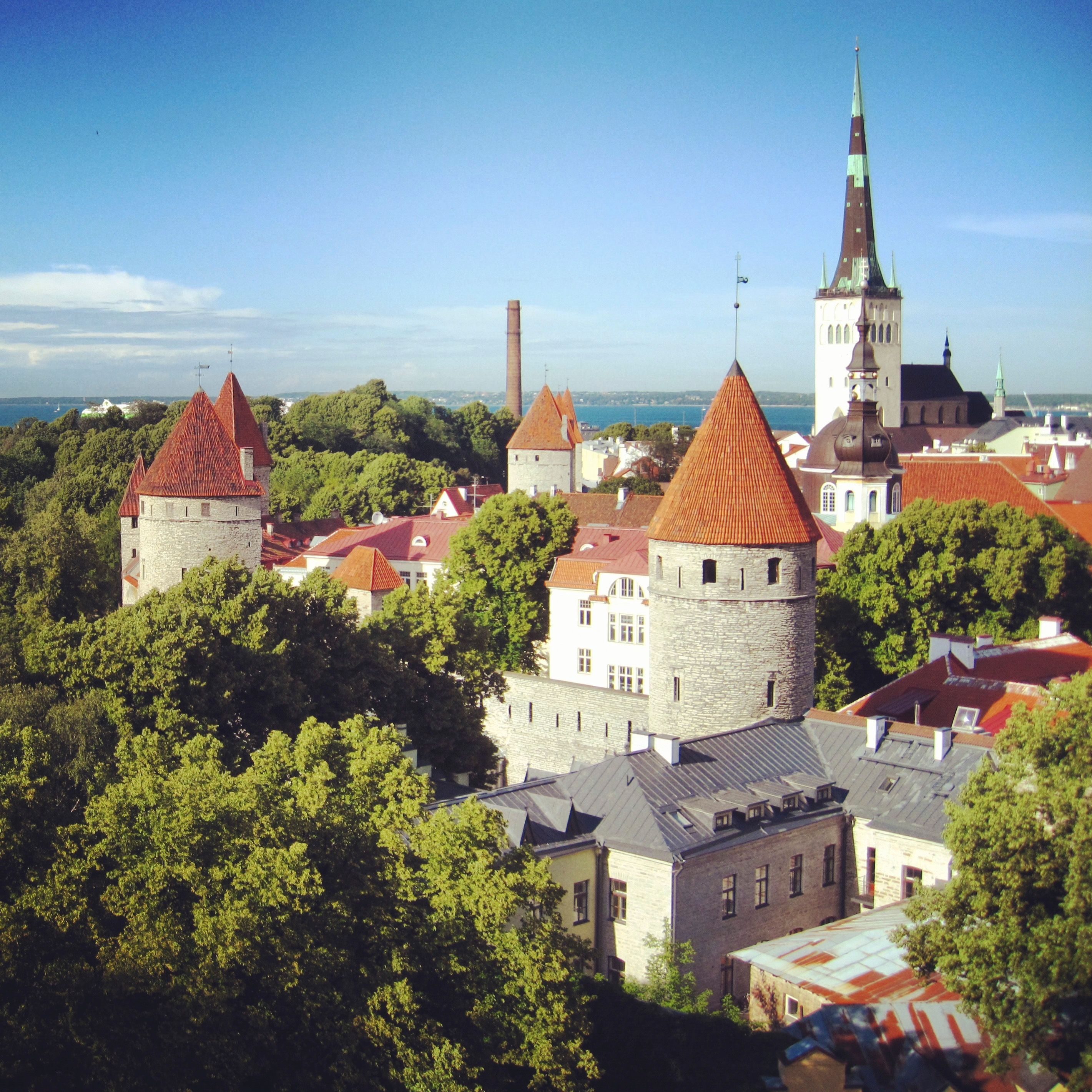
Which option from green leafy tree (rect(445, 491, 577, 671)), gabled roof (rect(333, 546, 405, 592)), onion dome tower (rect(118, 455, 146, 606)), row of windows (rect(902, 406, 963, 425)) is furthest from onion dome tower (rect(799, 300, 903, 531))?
row of windows (rect(902, 406, 963, 425))

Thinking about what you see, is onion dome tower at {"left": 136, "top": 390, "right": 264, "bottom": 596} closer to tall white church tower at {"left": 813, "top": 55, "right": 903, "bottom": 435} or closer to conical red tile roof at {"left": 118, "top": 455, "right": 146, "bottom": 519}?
conical red tile roof at {"left": 118, "top": 455, "right": 146, "bottom": 519}

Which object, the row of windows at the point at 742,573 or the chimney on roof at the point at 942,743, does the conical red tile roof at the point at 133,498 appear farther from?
the chimney on roof at the point at 942,743

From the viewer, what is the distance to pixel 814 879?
2256cm

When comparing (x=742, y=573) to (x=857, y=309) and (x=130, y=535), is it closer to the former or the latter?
(x=130, y=535)

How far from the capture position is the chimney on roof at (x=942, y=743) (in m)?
23.0

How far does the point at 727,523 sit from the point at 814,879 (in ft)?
22.4

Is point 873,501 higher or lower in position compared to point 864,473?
lower

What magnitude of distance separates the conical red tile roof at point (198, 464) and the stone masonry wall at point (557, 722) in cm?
801

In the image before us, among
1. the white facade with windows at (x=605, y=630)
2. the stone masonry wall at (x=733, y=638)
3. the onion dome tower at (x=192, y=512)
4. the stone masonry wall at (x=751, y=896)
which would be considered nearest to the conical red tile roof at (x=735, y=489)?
the stone masonry wall at (x=733, y=638)

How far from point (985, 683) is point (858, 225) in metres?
60.8

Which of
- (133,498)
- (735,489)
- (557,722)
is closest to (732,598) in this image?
(735,489)

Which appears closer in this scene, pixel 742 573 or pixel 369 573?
pixel 742 573

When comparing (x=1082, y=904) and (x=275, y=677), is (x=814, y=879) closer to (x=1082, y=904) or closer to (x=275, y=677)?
(x=1082, y=904)

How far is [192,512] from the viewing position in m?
34.8
